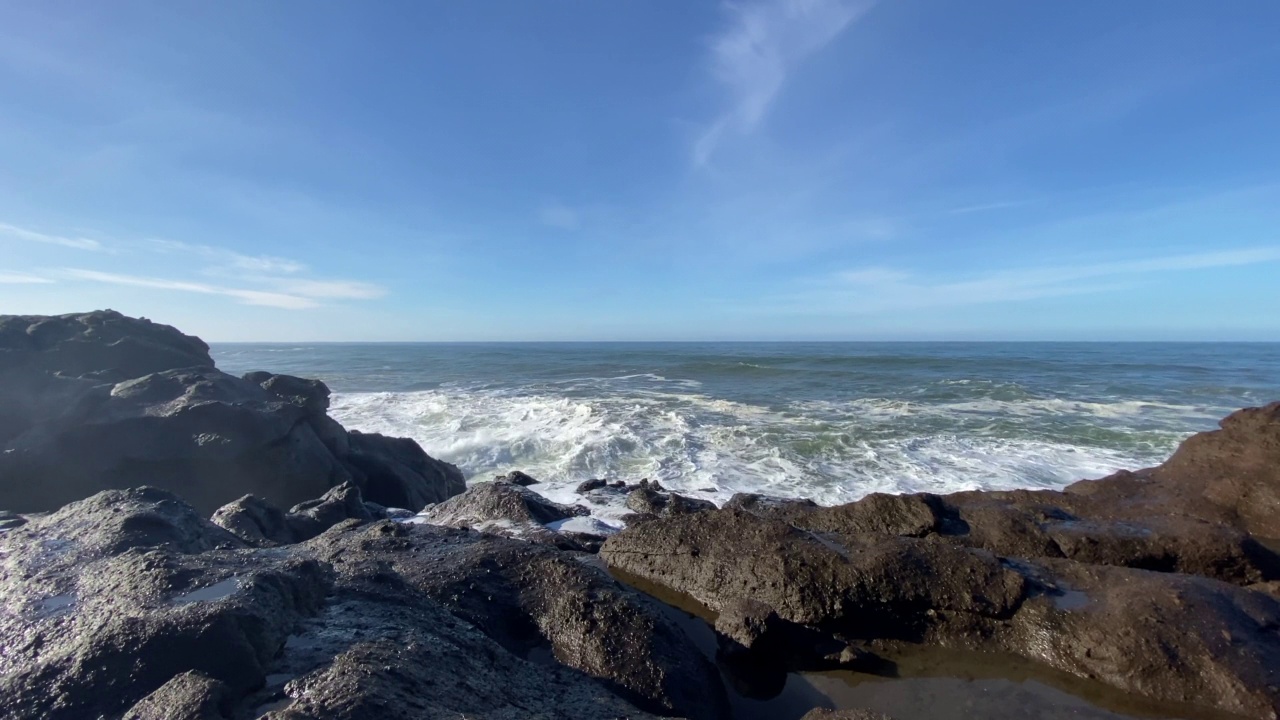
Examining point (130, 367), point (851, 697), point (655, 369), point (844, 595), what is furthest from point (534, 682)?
point (655, 369)

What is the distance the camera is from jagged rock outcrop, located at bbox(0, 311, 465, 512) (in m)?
7.34

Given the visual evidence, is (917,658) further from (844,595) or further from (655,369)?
(655,369)

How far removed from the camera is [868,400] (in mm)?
20062

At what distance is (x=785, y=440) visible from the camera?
13.3m

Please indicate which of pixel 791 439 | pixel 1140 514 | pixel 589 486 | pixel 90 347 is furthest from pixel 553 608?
pixel 90 347

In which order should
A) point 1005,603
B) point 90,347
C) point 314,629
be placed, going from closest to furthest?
point 314,629, point 1005,603, point 90,347

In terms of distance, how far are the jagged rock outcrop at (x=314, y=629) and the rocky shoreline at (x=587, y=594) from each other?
0.01m

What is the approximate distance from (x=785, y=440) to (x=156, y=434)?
11127mm

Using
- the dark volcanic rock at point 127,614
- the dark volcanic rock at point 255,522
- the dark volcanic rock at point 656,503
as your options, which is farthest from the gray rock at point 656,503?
the dark volcanic rock at point 127,614

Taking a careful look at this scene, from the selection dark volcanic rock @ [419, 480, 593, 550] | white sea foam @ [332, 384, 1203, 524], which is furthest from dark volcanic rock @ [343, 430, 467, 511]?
dark volcanic rock @ [419, 480, 593, 550]

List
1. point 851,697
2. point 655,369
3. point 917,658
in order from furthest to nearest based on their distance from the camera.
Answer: point 655,369
point 917,658
point 851,697

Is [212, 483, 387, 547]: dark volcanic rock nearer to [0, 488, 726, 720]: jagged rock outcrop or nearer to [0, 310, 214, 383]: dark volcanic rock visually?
[0, 488, 726, 720]: jagged rock outcrop

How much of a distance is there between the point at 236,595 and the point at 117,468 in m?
6.67

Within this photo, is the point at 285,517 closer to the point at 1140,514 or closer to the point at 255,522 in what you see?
the point at 255,522
